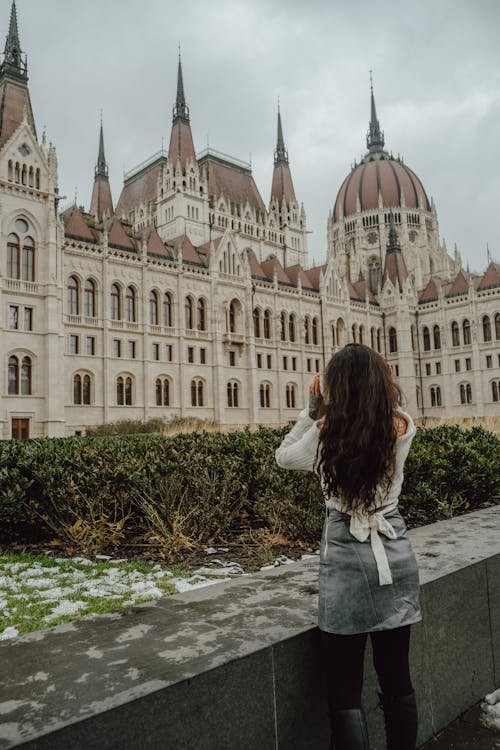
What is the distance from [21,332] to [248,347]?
60.5ft

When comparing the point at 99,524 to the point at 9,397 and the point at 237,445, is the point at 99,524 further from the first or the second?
the point at 9,397

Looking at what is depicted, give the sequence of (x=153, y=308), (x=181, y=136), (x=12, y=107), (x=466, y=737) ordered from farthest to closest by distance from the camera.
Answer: (x=181, y=136) → (x=153, y=308) → (x=12, y=107) → (x=466, y=737)

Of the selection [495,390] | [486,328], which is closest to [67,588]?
[495,390]

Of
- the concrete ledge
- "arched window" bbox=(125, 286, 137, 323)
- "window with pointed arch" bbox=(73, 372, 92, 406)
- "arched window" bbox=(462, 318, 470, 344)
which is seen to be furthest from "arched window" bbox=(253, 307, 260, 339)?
the concrete ledge

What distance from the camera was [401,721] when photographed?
2250 millimetres

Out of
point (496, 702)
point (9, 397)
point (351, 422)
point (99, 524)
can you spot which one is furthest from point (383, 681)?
point (9, 397)

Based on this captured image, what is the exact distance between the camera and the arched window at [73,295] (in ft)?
116

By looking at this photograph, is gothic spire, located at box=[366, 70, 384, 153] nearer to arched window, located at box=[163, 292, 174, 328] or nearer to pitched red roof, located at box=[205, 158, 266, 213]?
pitched red roof, located at box=[205, 158, 266, 213]

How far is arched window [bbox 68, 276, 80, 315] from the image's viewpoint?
3538cm

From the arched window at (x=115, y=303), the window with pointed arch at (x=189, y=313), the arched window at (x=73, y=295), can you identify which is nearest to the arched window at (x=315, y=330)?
the window with pointed arch at (x=189, y=313)

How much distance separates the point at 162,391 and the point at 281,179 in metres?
36.9

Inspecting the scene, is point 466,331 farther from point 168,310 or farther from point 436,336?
point 168,310

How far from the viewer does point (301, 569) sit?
3389 millimetres

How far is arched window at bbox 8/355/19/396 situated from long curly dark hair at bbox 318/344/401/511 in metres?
31.5
